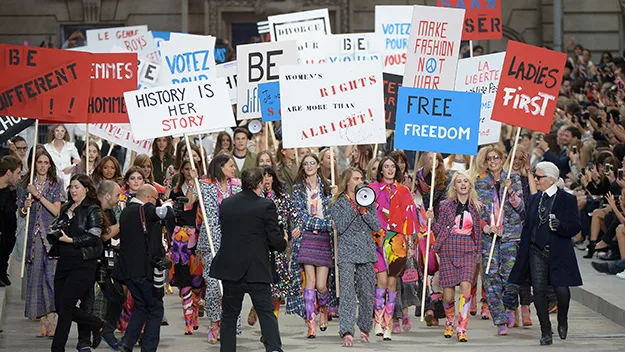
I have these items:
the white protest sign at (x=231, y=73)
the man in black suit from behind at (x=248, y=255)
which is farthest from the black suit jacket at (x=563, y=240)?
the white protest sign at (x=231, y=73)

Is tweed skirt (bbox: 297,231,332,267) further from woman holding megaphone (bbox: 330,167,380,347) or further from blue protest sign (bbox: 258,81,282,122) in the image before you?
blue protest sign (bbox: 258,81,282,122)

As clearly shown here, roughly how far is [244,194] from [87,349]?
214 cm

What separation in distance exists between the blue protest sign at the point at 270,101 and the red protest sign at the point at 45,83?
2.79 meters

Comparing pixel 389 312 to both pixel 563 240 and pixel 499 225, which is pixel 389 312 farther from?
pixel 563 240

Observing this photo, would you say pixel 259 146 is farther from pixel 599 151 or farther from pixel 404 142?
pixel 404 142

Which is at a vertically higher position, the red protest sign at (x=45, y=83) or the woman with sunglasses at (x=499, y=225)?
the red protest sign at (x=45, y=83)

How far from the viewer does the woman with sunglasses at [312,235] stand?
53.2 ft

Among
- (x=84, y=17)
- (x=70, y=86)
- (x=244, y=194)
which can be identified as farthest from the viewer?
(x=84, y=17)

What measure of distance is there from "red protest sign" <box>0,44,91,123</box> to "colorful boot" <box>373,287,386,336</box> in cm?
387

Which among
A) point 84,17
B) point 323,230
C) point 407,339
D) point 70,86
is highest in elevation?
point 84,17

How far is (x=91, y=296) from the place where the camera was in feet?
48.4

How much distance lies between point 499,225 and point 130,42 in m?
10.4

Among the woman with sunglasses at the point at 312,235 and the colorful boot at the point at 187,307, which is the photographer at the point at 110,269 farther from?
the woman with sunglasses at the point at 312,235

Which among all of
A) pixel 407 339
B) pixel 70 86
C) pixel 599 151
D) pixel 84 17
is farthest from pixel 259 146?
pixel 84 17
